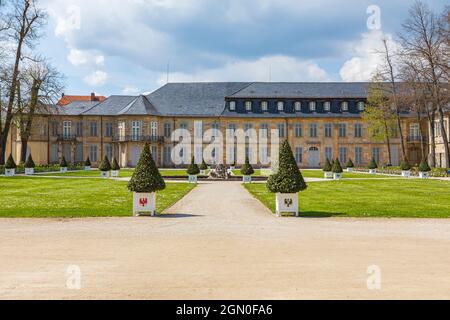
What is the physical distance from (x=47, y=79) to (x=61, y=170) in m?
9.02

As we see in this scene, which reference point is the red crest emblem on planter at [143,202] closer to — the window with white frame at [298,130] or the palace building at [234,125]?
the palace building at [234,125]

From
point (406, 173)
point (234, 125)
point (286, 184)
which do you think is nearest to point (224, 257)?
point (286, 184)

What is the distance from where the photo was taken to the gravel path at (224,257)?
5770 mm

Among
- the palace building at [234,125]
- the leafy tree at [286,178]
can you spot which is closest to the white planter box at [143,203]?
the leafy tree at [286,178]

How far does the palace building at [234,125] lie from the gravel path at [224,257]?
4214cm

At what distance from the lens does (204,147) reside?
182 feet

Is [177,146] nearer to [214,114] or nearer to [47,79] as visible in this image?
[214,114]

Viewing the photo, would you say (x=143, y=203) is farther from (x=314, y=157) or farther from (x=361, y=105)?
(x=361, y=105)

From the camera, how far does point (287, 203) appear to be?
14281 mm

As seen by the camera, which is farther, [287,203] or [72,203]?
[72,203]

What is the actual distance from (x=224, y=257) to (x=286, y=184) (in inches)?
257
